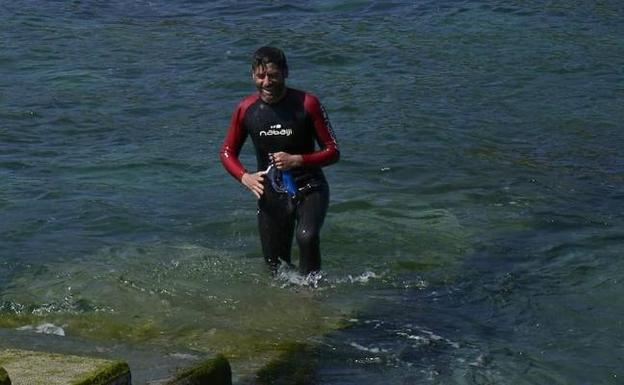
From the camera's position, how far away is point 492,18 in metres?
21.2

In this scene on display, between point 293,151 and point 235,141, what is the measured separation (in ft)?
1.39

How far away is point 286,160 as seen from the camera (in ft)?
29.3

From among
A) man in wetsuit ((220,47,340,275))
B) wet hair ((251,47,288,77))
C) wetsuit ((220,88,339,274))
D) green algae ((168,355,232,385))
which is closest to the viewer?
green algae ((168,355,232,385))

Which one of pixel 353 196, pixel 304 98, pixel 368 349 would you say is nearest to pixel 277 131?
pixel 304 98

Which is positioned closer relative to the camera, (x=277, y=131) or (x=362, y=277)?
(x=277, y=131)

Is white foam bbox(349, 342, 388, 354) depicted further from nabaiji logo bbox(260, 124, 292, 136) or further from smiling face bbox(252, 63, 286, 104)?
smiling face bbox(252, 63, 286, 104)

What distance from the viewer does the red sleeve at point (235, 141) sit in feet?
29.9

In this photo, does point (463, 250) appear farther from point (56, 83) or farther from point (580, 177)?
point (56, 83)

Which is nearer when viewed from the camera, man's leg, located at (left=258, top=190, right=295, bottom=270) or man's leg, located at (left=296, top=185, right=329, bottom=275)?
man's leg, located at (left=296, top=185, right=329, bottom=275)

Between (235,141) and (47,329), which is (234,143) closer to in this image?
(235,141)

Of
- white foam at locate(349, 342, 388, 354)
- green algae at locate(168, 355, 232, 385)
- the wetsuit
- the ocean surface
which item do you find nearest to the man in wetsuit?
the wetsuit

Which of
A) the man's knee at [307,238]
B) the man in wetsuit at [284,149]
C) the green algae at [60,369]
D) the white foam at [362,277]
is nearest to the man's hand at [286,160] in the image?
the man in wetsuit at [284,149]

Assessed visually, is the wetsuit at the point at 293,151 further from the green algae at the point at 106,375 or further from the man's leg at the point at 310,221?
the green algae at the point at 106,375

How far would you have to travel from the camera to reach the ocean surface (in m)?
8.82
